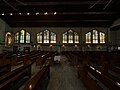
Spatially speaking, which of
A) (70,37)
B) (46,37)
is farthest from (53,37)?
(70,37)

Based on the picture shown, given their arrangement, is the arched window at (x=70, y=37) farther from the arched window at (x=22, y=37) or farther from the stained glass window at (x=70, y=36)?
the arched window at (x=22, y=37)

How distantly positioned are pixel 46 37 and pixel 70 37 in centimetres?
490

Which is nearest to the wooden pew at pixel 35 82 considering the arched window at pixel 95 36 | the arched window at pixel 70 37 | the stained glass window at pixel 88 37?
the arched window at pixel 70 37

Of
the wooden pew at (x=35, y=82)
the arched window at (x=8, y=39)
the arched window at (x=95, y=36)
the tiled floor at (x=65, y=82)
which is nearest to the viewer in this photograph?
the wooden pew at (x=35, y=82)

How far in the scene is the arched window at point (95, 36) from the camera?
74.9 feet

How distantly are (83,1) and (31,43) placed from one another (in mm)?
13886

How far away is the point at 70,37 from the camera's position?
23.1 metres

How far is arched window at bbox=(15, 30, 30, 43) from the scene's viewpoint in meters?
22.6

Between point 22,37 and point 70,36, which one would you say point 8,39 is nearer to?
point 22,37

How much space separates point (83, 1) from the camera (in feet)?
40.2

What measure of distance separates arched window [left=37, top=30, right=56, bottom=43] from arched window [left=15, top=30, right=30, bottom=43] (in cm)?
222

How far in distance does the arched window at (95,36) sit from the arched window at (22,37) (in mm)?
12044

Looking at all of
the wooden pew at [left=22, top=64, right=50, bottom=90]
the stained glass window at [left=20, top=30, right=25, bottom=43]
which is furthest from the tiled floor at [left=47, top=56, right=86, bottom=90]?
the stained glass window at [left=20, top=30, right=25, bottom=43]

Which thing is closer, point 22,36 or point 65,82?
point 65,82
